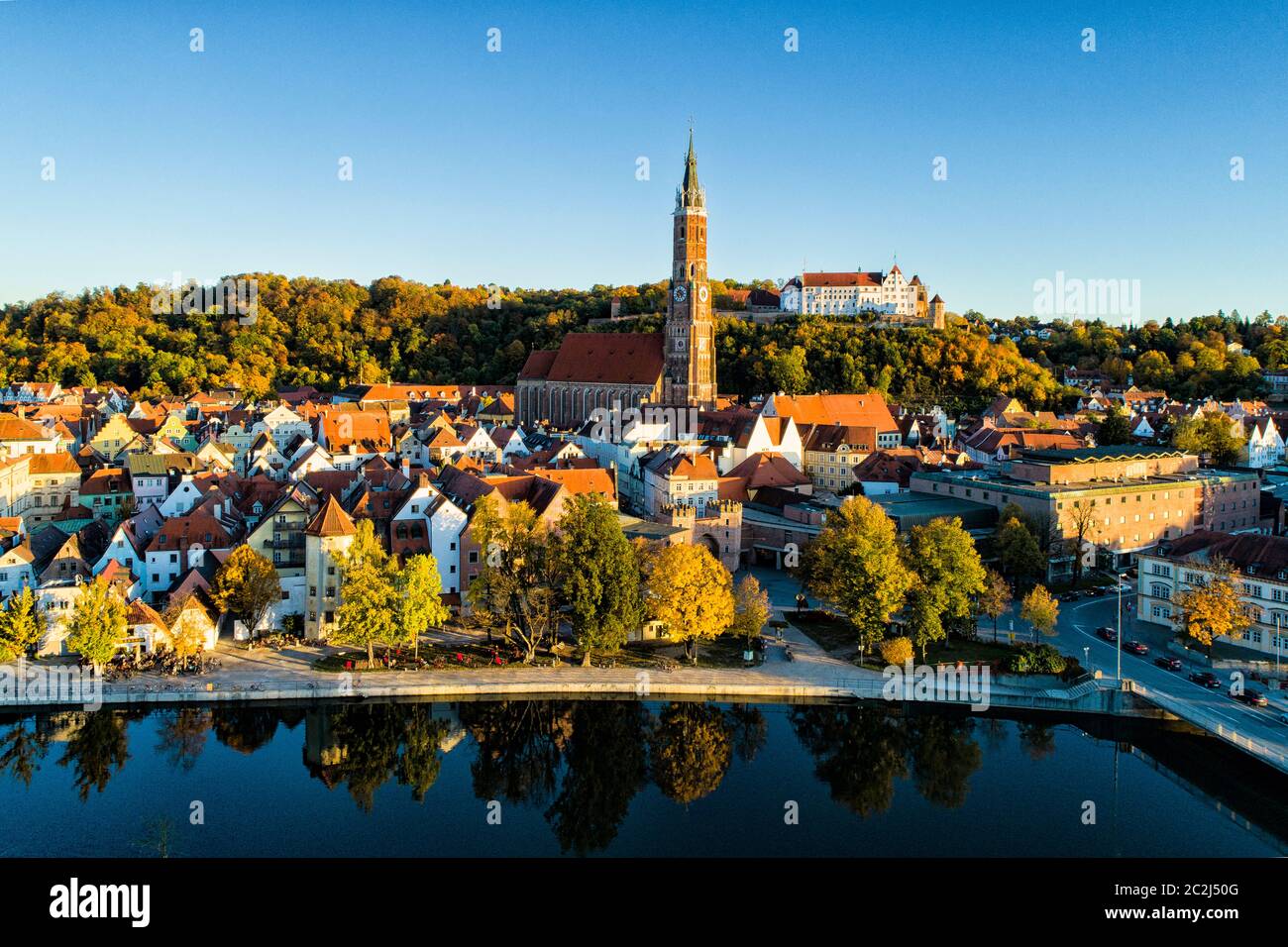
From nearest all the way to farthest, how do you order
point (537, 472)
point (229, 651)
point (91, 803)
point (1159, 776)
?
point (91, 803) < point (1159, 776) < point (229, 651) < point (537, 472)

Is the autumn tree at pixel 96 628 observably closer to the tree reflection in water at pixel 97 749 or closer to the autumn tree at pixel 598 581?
the tree reflection in water at pixel 97 749

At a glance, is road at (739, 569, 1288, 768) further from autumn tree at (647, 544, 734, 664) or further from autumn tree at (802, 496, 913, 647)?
autumn tree at (647, 544, 734, 664)

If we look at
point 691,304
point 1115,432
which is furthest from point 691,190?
point 1115,432

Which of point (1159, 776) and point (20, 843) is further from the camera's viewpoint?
point (1159, 776)

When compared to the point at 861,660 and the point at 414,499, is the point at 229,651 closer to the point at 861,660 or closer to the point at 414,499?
the point at 414,499

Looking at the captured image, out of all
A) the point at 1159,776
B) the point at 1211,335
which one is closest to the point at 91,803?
the point at 1159,776
